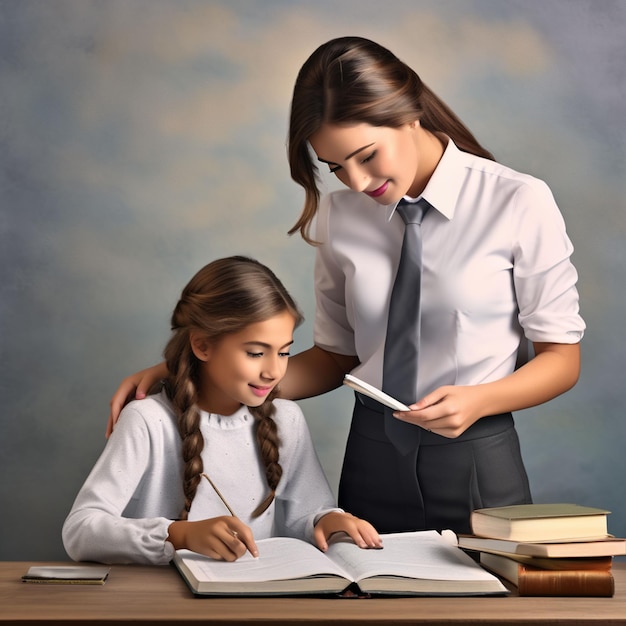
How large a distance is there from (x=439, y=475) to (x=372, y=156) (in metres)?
0.65

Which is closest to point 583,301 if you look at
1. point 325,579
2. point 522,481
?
point 522,481

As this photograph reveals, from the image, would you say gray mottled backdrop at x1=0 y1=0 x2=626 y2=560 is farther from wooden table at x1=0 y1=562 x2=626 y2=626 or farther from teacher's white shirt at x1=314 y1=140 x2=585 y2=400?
wooden table at x1=0 y1=562 x2=626 y2=626

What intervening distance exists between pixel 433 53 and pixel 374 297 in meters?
1.40

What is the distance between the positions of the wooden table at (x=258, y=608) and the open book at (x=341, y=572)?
2cm

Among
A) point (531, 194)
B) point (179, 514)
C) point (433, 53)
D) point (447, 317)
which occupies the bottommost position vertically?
point (179, 514)

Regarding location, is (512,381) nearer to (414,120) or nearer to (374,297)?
(374,297)

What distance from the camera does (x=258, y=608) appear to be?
131 cm

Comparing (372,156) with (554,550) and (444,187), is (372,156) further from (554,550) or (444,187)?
(554,550)

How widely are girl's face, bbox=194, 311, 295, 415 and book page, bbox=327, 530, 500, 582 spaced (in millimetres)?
388

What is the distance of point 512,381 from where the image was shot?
181cm

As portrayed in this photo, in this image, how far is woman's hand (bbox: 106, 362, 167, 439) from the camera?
77.9 inches

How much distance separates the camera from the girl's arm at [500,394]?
5.63ft

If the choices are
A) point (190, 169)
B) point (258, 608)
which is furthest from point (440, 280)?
point (190, 169)

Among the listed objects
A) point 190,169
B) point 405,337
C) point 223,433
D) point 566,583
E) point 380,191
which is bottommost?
point 566,583
